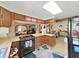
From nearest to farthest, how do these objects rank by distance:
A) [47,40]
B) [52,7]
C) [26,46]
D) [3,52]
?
[3,52] < [52,7] < [47,40] < [26,46]

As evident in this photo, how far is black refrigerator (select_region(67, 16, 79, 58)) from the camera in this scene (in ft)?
4.15

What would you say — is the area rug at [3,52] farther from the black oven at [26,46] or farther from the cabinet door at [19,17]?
the cabinet door at [19,17]

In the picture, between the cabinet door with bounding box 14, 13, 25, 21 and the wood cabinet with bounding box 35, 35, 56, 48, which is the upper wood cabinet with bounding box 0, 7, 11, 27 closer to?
the cabinet door with bounding box 14, 13, 25, 21

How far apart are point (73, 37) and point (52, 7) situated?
1.75ft

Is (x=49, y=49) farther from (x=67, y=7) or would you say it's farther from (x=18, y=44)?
(x=67, y=7)

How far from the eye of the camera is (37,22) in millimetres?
1541

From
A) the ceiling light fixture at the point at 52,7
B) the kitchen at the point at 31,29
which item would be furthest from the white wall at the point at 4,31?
the ceiling light fixture at the point at 52,7

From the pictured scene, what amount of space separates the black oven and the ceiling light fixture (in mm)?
561

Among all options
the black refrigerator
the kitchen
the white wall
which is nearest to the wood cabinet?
the kitchen

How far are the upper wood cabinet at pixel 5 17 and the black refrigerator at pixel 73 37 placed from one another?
2.90ft

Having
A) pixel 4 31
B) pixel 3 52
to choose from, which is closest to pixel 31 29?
pixel 4 31

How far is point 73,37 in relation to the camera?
1.30m

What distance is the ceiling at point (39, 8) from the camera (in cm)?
134

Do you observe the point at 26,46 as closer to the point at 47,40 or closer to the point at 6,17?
the point at 47,40
